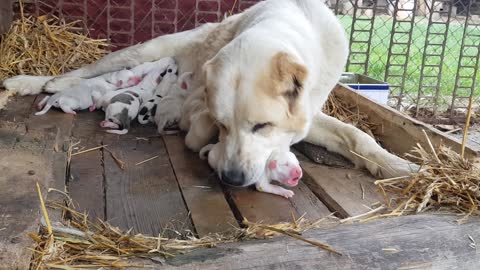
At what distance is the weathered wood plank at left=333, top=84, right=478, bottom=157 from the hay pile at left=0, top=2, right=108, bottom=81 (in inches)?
83.1

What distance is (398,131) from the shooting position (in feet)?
8.88

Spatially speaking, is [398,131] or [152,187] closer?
[152,187]

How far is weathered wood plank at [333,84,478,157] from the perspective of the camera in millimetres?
2432

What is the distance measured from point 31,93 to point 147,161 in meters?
1.39

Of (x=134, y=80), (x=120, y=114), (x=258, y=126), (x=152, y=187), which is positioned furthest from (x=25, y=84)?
(x=258, y=126)

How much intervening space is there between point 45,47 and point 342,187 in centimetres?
273

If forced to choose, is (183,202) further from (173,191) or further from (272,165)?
(272,165)

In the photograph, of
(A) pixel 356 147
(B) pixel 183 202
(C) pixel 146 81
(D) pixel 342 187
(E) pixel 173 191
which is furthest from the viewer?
(C) pixel 146 81

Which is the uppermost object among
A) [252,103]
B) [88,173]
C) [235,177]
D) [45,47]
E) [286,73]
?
[286,73]

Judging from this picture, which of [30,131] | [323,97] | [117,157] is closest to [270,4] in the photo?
[323,97]

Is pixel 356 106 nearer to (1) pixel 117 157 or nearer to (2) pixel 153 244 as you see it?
(1) pixel 117 157

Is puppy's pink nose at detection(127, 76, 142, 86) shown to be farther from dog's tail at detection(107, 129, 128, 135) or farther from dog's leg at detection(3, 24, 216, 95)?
dog's tail at detection(107, 129, 128, 135)

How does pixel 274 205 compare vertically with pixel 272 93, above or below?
below

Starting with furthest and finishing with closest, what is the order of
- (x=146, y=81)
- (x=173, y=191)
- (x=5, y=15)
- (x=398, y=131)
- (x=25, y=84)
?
(x=5, y=15), (x=25, y=84), (x=146, y=81), (x=398, y=131), (x=173, y=191)
